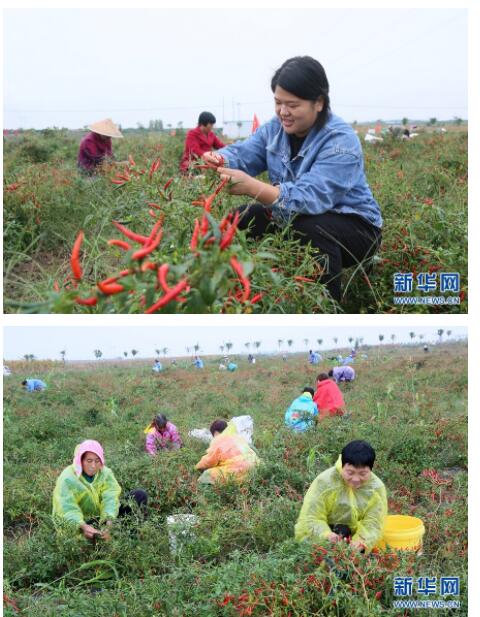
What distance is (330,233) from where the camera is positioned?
233 cm

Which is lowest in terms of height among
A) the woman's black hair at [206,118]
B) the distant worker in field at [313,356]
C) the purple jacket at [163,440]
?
the purple jacket at [163,440]

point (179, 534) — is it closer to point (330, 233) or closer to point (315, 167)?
point (330, 233)

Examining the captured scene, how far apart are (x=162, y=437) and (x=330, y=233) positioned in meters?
2.27

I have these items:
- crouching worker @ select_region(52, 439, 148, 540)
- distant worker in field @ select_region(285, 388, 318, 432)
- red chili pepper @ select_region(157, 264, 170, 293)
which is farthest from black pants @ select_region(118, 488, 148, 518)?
red chili pepper @ select_region(157, 264, 170, 293)

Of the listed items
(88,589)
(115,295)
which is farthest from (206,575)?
(115,295)

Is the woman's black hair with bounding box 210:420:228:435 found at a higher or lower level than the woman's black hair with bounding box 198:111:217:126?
lower

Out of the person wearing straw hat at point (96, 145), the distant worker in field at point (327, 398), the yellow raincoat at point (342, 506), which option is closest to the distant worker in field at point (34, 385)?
the person wearing straw hat at point (96, 145)

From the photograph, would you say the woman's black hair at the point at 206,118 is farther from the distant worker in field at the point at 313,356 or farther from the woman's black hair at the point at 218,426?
the distant worker in field at the point at 313,356

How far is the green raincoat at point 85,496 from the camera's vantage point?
2.83 m

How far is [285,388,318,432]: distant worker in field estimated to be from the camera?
4.14 metres

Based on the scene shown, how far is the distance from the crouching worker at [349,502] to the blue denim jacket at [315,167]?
0.91 meters

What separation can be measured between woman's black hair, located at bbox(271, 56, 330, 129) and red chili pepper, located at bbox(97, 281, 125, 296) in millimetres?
1247

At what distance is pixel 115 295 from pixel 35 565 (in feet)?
5.54

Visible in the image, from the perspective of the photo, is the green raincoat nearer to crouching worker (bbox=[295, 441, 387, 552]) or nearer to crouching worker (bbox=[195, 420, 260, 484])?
crouching worker (bbox=[195, 420, 260, 484])
